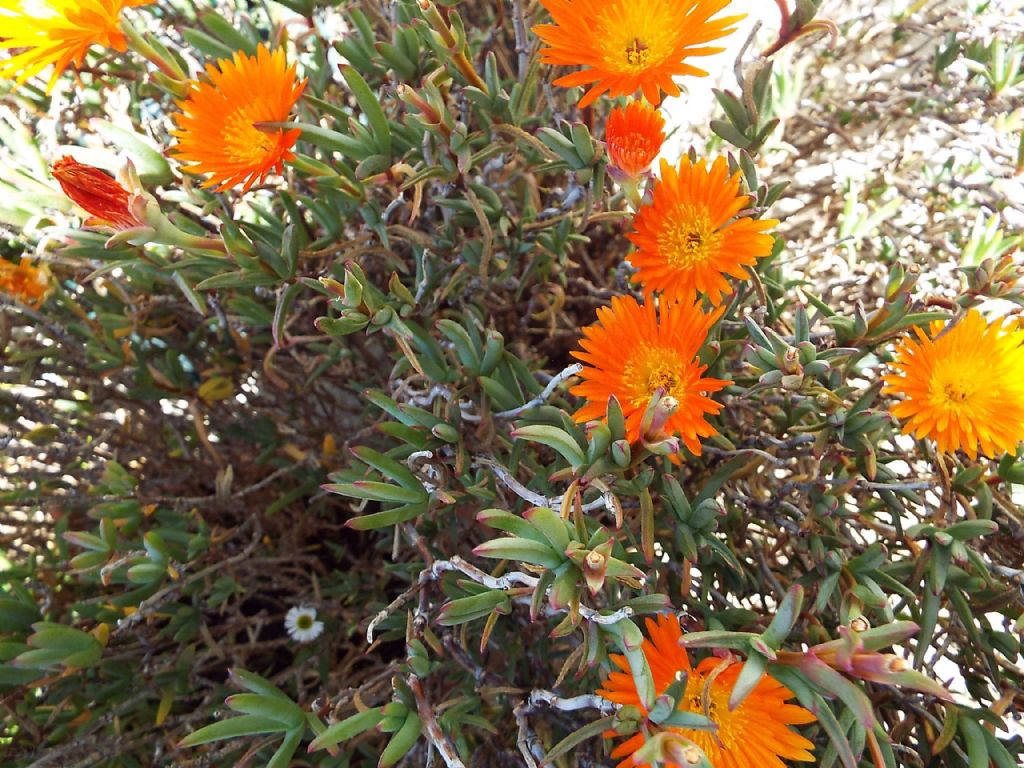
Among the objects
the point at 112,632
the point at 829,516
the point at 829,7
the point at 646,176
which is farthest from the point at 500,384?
the point at 829,7

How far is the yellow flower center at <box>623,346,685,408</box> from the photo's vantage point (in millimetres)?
566

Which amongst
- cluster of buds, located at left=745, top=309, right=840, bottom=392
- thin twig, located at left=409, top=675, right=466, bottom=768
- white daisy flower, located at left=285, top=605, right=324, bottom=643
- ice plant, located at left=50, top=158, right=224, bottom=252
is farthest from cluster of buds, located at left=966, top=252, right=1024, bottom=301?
white daisy flower, located at left=285, top=605, right=324, bottom=643

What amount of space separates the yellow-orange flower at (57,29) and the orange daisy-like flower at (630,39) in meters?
0.33

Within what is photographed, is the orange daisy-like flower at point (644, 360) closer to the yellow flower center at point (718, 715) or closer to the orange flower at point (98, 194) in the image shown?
the yellow flower center at point (718, 715)

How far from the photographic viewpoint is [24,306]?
0.74 meters

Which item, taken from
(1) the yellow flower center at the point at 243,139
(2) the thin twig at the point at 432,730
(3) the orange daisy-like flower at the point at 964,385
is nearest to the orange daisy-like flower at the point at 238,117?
(1) the yellow flower center at the point at 243,139

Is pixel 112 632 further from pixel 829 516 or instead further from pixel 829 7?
pixel 829 7

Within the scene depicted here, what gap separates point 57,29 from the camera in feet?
1.81

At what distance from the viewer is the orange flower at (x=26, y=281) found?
2.63 ft

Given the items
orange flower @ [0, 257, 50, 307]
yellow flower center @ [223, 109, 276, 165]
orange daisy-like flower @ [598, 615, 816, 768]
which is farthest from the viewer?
orange flower @ [0, 257, 50, 307]

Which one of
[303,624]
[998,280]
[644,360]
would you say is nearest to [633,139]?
[644,360]

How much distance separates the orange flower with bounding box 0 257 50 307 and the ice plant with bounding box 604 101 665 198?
68 centimetres

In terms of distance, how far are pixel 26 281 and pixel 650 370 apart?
2.42 ft

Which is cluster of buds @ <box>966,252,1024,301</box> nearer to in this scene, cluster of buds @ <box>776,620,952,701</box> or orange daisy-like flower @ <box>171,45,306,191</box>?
cluster of buds @ <box>776,620,952,701</box>
